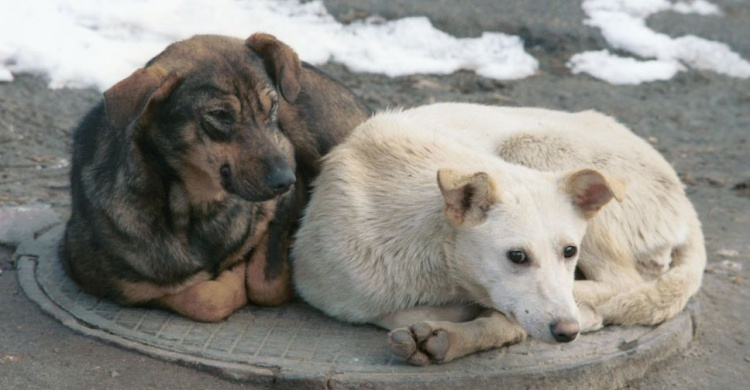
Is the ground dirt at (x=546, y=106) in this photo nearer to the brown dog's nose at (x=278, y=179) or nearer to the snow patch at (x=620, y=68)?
the snow patch at (x=620, y=68)

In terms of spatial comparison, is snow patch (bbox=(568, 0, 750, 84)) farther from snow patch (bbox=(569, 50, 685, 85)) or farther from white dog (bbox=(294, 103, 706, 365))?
white dog (bbox=(294, 103, 706, 365))

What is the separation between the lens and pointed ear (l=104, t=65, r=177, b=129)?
4113 mm

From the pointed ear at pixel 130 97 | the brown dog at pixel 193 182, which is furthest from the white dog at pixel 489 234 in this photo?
the pointed ear at pixel 130 97

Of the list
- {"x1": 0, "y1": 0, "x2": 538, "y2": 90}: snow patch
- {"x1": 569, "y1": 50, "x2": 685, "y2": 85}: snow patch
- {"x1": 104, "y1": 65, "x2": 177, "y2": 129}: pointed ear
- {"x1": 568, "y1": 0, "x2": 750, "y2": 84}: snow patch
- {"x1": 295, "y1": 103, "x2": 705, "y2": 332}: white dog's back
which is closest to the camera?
{"x1": 104, "y1": 65, "x2": 177, "y2": 129}: pointed ear

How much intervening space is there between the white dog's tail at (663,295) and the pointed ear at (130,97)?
231cm

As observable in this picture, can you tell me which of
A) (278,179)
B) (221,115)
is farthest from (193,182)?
(278,179)

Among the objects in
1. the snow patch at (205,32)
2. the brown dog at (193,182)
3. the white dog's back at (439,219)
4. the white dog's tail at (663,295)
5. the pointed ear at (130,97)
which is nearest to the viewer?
the pointed ear at (130,97)

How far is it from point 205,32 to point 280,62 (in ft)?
16.2

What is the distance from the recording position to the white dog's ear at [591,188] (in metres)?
4.32

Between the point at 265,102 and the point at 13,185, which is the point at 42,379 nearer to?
the point at 265,102

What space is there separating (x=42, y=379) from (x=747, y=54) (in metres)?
8.65

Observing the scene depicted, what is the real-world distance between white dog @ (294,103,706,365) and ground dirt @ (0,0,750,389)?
0.48 metres

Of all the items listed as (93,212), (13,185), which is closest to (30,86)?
(13,185)

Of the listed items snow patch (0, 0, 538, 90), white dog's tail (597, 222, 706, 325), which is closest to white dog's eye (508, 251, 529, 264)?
white dog's tail (597, 222, 706, 325)
